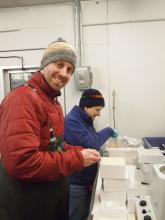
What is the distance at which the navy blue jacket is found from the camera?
196 cm

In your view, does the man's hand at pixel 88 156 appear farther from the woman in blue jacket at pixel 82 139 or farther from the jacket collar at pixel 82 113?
the jacket collar at pixel 82 113

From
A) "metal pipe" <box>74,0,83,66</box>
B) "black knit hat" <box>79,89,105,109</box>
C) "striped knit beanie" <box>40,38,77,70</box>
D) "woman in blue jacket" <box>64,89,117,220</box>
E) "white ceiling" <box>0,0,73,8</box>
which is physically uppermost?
"white ceiling" <box>0,0,73,8</box>

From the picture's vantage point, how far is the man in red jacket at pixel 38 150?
1.06m

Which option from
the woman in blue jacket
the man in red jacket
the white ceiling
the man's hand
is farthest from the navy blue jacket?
the white ceiling

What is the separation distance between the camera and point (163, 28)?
10.4 feet

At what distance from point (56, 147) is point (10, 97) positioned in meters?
0.36

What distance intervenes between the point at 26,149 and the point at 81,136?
94 cm

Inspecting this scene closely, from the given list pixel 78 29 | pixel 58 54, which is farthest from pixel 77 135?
pixel 78 29

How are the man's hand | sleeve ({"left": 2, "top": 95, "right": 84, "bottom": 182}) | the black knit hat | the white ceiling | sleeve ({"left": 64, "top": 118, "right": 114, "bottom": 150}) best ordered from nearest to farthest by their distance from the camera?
sleeve ({"left": 2, "top": 95, "right": 84, "bottom": 182}) → the man's hand → sleeve ({"left": 64, "top": 118, "right": 114, "bottom": 150}) → the black knit hat → the white ceiling

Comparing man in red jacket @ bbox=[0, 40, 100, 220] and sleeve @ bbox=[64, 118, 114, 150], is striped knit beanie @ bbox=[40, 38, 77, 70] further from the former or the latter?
sleeve @ bbox=[64, 118, 114, 150]

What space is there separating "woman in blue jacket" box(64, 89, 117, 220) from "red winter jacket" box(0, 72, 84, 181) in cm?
73

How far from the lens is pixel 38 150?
1104mm

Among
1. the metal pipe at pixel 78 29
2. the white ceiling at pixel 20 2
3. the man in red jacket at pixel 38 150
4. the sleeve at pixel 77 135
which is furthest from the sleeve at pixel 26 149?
the white ceiling at pixel 20 2

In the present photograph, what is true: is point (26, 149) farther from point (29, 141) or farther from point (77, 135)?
point (77, 135)
